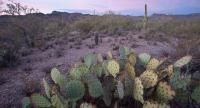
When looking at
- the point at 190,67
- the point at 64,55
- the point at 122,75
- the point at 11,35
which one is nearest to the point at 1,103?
the point at 122,75

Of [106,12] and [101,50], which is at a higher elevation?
[106,12]

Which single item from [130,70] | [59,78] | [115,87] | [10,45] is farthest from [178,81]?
[10,45]

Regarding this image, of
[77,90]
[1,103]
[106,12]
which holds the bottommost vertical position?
[1,103]

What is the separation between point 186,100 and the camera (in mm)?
5586

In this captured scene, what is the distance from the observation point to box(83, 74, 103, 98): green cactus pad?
4.96 meters

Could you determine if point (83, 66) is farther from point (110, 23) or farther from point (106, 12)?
point (106, 12)

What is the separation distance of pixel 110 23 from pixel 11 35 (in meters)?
15.7

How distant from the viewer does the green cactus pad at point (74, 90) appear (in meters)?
5.01

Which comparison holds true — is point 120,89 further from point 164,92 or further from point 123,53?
point 123,53

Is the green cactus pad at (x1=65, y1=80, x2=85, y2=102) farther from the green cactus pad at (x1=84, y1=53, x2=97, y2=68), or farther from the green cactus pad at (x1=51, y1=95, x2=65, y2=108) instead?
the green cactus pad at (x1=84, y1=53, x2=97, y2=68)

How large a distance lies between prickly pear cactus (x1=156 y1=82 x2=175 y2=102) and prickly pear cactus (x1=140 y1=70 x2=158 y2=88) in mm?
106

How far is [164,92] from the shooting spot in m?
5.00

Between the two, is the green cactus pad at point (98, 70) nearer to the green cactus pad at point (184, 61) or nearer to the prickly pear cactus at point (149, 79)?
the prickly pear cactus at point (149, 79)

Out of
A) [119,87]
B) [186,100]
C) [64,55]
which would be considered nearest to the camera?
[119,87]
